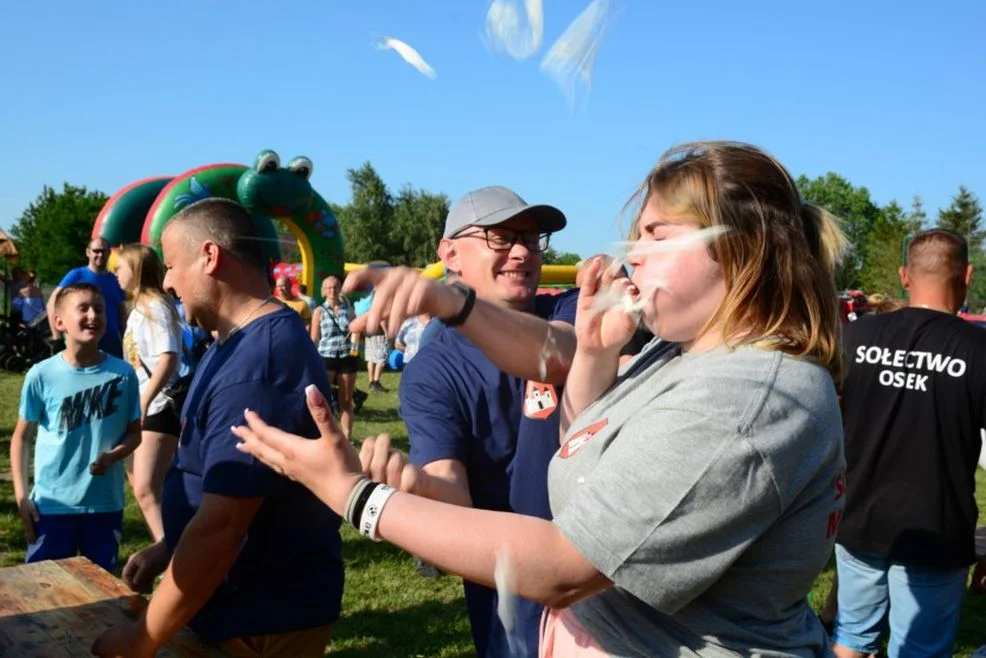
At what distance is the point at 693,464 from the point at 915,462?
286cm

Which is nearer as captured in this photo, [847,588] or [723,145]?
[723,145]

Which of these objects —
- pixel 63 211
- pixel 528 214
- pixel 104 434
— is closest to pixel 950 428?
pixel 528 214

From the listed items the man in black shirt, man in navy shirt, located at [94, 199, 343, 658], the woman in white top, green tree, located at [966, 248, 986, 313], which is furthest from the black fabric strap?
green tree, located at [966, 248, 986, 313]

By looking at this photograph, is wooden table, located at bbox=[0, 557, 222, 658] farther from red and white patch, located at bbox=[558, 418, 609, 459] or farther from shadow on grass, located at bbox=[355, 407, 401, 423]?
shadow on grass, located at bbox=[355, 407, 401, 423]

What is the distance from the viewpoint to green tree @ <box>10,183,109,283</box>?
42.4 m

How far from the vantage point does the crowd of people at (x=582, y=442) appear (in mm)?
1268

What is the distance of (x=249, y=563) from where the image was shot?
7.54ft

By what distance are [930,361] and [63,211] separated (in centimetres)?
4682

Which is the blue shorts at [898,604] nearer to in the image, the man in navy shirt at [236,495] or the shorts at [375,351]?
Answer: the man in navy shirt at [236,495]

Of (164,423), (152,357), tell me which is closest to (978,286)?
(152,357)

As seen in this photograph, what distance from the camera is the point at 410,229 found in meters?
2.51

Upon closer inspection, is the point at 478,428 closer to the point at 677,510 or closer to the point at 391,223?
the point at 391,223

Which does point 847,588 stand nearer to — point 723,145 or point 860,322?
point 860,322

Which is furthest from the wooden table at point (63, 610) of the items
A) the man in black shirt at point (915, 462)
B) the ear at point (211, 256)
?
the man in black shirt at point (915, 462)
